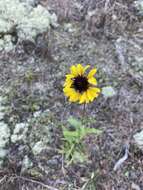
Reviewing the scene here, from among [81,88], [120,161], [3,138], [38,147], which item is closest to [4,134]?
[3,138]

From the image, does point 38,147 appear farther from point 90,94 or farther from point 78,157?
point 90,94

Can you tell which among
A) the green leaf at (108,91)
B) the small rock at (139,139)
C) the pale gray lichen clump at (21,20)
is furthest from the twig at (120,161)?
the pale gray lichen clump at (21,20)

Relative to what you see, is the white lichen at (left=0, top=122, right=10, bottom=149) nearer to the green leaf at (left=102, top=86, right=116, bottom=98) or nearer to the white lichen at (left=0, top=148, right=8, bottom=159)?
the white lichen at (left=0, top=148, right=8, bottom=159)

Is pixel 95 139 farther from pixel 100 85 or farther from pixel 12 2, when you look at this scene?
pixel 12 2

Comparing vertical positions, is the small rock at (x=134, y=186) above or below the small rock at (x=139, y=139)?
below

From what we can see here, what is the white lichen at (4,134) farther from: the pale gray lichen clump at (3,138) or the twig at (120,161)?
the twig at (120,161)

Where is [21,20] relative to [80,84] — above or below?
above
